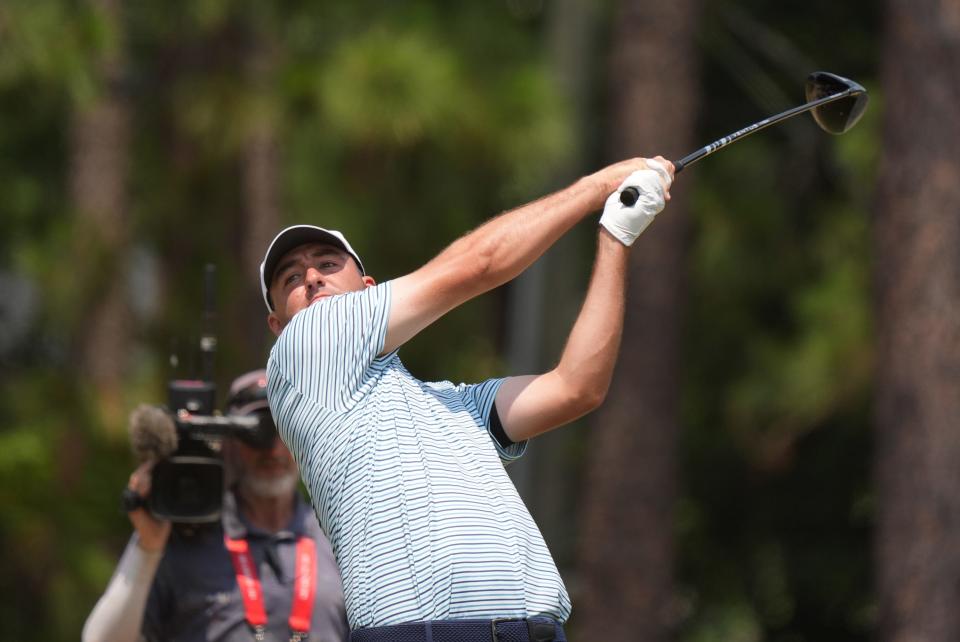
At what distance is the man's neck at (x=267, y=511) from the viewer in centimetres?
520

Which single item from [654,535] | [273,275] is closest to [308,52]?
[654,535]

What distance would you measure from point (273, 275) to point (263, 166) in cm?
704

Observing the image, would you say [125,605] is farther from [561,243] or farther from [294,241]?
[561,243]

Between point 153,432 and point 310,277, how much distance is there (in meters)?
0.94

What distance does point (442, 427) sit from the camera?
3779 mm

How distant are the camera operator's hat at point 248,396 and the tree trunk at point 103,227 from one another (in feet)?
13.9

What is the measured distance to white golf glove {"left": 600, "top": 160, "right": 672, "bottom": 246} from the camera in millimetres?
3826

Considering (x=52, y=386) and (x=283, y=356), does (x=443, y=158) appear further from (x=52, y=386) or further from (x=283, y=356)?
(x=283, y=356)

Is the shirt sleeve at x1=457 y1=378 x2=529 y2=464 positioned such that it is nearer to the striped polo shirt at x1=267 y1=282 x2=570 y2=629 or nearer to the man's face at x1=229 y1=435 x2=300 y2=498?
the striped polo shirt at x1=267 y1=282 x2=570 y2=629

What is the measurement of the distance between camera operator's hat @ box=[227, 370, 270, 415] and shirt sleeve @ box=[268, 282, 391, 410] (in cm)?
128

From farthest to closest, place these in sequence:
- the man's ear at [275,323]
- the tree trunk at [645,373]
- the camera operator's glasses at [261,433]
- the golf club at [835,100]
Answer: the tree trunk at [645,373] → the camera operator's glasses at [261,433] → the golf club at [835,100] → the man's ear at [275,323]

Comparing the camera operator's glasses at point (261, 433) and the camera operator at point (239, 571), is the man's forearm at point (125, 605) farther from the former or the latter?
the camera operator's glasses at point (261, 433)

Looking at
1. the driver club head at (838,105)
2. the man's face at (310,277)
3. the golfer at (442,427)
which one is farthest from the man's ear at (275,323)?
the driver club head at (838,105)

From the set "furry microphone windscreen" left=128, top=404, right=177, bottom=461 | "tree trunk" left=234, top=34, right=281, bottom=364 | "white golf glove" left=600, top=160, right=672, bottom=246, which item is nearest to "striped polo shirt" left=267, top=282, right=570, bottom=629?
"white golf glove" left=600, top=160, right=672, bottom=246
